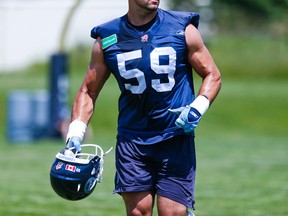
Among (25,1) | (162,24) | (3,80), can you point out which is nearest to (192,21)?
(162,24)

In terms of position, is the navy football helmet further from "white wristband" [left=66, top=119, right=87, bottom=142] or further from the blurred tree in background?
the blurred tree in background

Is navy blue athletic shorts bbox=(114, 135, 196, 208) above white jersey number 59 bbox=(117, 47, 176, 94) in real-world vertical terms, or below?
below

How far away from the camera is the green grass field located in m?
9.84

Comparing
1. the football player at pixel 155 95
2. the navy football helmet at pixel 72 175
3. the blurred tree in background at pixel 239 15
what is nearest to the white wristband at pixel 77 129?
the football player at pixel 155 95

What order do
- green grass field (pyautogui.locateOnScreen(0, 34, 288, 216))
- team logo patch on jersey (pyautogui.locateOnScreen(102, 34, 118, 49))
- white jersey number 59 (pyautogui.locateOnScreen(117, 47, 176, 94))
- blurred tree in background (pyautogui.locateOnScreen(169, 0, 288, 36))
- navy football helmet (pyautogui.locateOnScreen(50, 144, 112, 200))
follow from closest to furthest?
navy football helmet (pyautogui.locateOnScreen(50, 144, 112, 200)) < white jersey number 59 (pyautogui.locateOnScreen(117, 47, 176, 94)) < team logo patch on jersey (pyautogui.locateOnScreen(102, 34, 118, 49)) < green grass field (pyautogui.locateOnScreen(0, 34, 288, 216)) < blurred tree in background (pyautogui.locateOnScreen(169, 0, 288, 36))

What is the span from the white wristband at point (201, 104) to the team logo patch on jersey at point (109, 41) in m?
0.67

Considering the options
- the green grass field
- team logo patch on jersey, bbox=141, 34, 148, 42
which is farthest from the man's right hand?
the green grass field

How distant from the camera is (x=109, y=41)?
6.36 metres

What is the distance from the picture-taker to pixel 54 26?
31.7 metres

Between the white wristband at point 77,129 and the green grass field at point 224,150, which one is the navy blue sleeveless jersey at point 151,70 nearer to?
the white wristband at point 77,129

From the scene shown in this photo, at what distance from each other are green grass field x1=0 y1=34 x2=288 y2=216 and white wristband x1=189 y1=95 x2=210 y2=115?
10.3 feet

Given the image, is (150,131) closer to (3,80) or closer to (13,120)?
(13,120)

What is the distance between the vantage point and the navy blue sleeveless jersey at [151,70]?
6.25 m

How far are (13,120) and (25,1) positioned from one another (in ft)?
58.1
